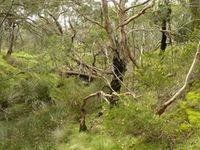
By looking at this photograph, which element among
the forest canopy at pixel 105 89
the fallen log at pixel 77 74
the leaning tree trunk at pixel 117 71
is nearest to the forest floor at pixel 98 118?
the forest canopy at pixel 105 89

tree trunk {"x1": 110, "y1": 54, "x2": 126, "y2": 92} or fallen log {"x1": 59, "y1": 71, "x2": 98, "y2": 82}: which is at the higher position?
tree trunk {"x1": 110, "y1": 54, "x2": 126, "y2": 92}

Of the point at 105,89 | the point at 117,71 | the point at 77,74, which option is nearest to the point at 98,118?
the point at 117,71

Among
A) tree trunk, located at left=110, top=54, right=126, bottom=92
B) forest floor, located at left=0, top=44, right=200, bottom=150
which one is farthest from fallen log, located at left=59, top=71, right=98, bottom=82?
tree trunk, located at left=110, top=54, right=126, bottom=92

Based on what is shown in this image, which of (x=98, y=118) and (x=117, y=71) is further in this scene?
(x=117, y=71)

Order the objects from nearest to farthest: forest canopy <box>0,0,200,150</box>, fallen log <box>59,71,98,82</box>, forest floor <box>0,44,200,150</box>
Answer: forest floor <box>0,44,200,150</box>, forest canopy <box>0,0,200,150</box>, fallen log <box>59,71,98,82</box>

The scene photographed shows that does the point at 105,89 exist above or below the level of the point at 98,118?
above

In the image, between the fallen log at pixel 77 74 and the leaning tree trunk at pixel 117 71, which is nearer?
the leaning tree trunk at pixel 117 71

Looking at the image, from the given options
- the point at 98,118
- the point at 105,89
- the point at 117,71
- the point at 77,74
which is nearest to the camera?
the point at 98,118

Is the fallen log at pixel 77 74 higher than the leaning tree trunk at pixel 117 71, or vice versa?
the leaning tree trunk at pixel 117 71

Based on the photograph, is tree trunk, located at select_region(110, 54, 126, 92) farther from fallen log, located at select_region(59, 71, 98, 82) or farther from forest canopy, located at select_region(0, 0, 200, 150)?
fallen log, located at select_region(59, 71, 98, 82)

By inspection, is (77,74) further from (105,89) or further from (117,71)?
(117,71)

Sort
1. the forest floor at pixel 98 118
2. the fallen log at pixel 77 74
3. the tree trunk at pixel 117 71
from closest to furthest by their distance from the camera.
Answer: the forest floor at pixel 98 118 < the tree trunk at pixel 117 71 < the fallen log at pixel 77 74

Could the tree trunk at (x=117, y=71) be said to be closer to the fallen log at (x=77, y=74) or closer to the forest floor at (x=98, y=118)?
the forest floor at (x=98, y=118)

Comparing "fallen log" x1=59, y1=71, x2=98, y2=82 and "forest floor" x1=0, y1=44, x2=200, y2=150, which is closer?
"forest floor" x1=0, y1=44, x2=200, y2=150
